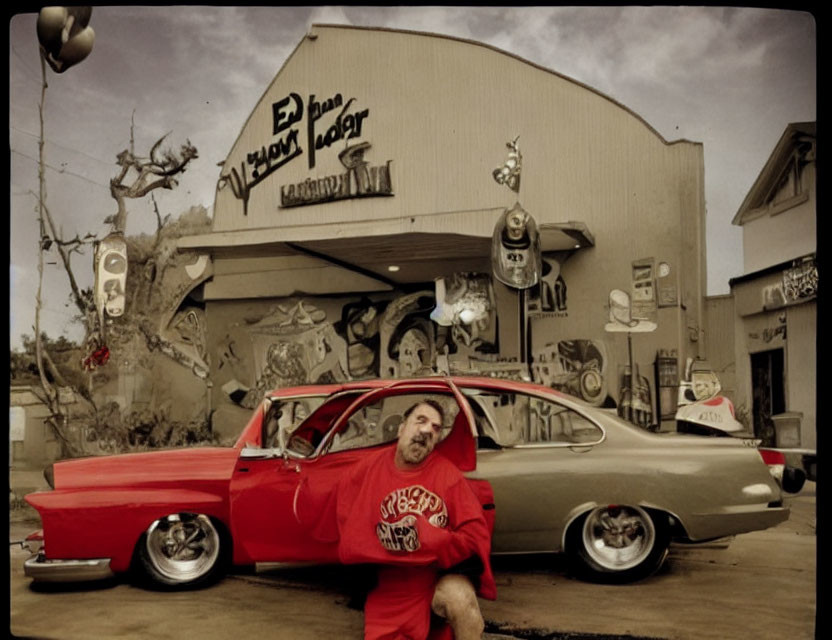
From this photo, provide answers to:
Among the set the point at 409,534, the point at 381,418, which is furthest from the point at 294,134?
the point at 409,534

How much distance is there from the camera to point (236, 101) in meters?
5.27

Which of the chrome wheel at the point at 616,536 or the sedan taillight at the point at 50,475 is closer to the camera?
the chrome wheel at the point at 616,536

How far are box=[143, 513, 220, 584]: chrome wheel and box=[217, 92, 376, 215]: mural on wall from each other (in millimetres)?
2124

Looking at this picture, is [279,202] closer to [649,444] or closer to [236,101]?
[236,101]

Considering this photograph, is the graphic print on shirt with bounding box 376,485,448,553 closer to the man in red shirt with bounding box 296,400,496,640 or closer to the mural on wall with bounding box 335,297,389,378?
the man in red shirt with bounding box 296,400,496,640

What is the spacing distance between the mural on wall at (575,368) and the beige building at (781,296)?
826 millimetres

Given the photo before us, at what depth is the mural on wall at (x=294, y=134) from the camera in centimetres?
538

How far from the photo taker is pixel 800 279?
196 inches

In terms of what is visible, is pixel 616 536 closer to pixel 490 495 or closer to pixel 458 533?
pixel 490 495

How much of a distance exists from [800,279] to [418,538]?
2.86 m

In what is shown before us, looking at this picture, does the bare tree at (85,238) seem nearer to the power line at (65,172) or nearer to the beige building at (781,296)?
the power line at (65,172)

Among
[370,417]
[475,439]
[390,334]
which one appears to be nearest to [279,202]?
[390,334]

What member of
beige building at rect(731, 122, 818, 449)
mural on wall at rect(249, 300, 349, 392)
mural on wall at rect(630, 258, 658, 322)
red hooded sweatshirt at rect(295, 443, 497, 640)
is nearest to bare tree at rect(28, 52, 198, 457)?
mural on wall at rect(249, 300, 349, 392)

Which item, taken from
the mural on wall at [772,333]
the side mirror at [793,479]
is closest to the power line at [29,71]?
the mural on wall at [772,333]
